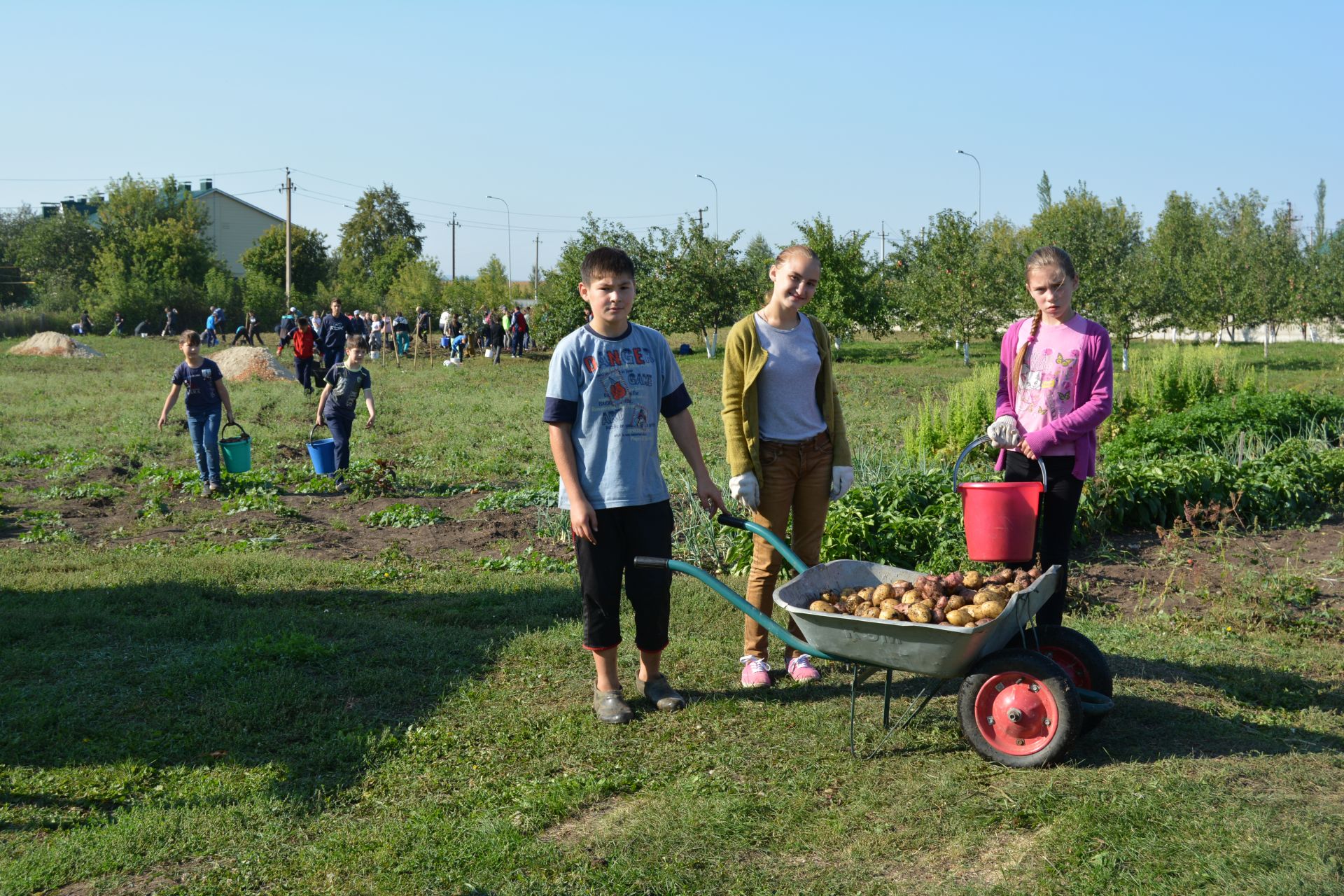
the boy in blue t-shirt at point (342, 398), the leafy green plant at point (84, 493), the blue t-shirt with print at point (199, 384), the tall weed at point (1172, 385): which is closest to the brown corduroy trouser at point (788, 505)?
the boy in blue t-shirt at point (342, 398)

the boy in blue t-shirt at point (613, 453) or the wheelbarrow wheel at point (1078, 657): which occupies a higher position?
the boy in blue t-shirt at point (613, 453)

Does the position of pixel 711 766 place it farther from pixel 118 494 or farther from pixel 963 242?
pixel 963 242

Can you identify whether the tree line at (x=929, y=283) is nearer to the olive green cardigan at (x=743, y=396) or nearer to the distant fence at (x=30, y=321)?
the distant fence at (x=30, y=321)

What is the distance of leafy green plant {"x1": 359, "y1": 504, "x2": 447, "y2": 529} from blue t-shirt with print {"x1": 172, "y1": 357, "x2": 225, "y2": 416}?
7.83 ft

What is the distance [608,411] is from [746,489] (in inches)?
26.3

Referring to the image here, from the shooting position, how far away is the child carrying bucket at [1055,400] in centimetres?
445

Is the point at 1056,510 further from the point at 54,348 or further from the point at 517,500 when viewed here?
the point at 54,348

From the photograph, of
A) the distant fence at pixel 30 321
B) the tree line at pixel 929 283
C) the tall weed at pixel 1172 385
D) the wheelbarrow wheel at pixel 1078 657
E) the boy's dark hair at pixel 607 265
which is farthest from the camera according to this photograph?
the distant fence at pixel 30 321

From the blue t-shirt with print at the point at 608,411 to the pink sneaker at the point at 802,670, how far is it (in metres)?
1.14

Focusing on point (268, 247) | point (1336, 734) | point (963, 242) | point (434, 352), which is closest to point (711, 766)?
point (1336, 734)

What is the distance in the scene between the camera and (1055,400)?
14.9ft

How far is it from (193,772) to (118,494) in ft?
24.8

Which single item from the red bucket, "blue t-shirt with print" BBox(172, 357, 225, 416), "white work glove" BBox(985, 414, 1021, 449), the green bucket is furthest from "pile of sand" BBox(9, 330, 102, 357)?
the red bucket

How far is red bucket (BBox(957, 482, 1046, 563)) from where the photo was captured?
4.09 m
